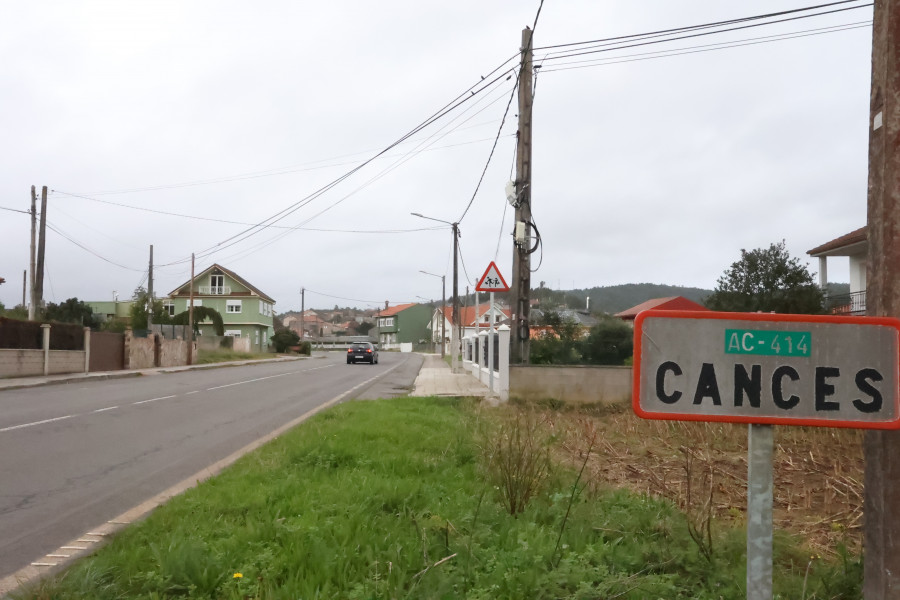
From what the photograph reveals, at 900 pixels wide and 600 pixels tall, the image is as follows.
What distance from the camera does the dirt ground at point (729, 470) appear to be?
5.12 meters

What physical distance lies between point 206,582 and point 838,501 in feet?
15.0

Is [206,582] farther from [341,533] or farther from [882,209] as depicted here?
[882,209]

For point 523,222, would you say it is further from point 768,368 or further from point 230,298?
point 230,298

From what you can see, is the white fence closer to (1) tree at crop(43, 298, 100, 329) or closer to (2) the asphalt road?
(2) the asphalt road

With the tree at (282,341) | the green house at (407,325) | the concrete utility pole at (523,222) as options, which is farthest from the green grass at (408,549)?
the green house at (407,325)

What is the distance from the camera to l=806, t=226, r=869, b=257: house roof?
27444mm

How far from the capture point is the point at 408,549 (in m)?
4.23

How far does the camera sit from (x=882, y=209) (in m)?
2.87

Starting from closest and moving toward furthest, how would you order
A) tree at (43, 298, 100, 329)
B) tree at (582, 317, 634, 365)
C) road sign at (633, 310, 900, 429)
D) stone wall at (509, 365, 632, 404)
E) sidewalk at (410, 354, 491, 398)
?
road sign at (633, 310, 900, 429)
stone wall at (509, 365, 632, 404)
tree at (582, 317, 634, 365)
sidewalk at (410, 354, 491, 398)
tree at (43, 298, 100, 329)

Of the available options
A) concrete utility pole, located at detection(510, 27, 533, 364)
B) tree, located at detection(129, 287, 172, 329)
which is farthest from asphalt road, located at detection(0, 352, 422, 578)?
tree, located at detection(129, 287, 172, 329)

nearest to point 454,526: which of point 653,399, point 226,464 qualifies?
point 653,399

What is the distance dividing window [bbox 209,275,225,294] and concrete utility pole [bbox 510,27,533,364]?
6871 cm

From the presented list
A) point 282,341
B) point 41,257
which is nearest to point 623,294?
point 282,341

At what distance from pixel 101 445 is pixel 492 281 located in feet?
28.7
